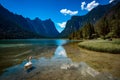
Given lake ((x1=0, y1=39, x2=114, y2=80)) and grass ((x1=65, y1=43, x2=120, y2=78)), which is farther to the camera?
grass ((x1=65, y1=43, x2=120, y2=78))

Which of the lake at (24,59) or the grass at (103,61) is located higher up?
the lake at (24,59)

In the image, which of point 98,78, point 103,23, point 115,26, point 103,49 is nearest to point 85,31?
point 103,23

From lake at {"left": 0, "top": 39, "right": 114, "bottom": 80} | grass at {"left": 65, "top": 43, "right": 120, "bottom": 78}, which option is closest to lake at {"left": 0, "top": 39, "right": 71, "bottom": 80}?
lake at {"left": 0, "top": 39, "right": 114, "bottom": 80}

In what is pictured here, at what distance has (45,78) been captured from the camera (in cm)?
1142

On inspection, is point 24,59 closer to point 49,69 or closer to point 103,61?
point 49,69

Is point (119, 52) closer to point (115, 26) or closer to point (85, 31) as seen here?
point (115, 26)

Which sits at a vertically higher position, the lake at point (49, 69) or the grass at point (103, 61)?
the lake at point (49, 69)

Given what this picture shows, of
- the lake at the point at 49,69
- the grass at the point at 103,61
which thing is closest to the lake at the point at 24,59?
the lake at the point at 49,69

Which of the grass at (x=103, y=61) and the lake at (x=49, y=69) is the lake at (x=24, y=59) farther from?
→ the grass at (x=103, y=61)

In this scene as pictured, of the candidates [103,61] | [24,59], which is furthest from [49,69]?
[103,61]

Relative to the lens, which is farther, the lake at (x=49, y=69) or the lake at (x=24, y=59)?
the lake at (x=24, y=59)

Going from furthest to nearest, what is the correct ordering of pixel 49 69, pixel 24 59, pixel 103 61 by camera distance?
pixel 24 59, pixel 103 61, pixel 49 69

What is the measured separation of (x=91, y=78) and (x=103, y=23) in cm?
8162

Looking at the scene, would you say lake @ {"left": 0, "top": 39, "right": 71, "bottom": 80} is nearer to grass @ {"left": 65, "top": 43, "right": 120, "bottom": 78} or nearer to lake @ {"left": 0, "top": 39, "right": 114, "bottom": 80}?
lake @ {"left": 0, "top": 39, "right": 114, "bottom": 80}
